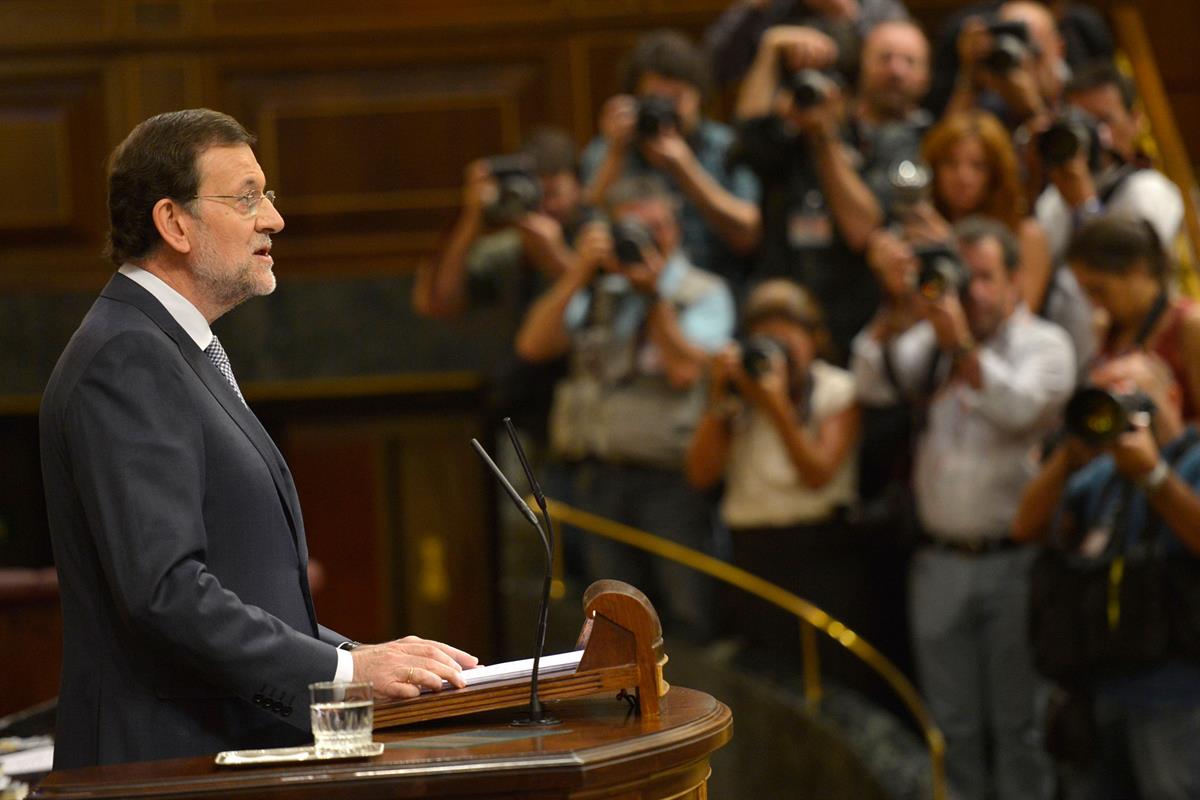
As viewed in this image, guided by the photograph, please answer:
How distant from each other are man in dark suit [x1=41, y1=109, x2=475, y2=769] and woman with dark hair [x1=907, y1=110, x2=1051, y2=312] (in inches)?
98.2

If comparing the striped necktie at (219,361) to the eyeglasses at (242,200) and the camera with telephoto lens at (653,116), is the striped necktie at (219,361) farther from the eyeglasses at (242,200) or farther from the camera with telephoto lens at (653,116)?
the camera with telephoto lens at (653,116)

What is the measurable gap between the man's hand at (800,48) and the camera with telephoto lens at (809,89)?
26 cm

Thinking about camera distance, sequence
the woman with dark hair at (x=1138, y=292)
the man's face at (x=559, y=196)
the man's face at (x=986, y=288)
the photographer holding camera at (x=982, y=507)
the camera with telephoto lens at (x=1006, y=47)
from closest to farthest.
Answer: the woman with dark hair at (x=1138, y=292), the photographer holding camera at (x=982, y=507), the man's face at (x=986, y=288), the camera with telephoto lens at (x=1006, y=47), the man's face at (x=559, y=196)

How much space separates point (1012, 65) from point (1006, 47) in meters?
0.06

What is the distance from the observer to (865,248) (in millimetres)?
4484

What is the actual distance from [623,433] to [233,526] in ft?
8.37

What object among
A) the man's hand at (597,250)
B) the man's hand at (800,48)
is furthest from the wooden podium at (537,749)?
the man's hand at (800,48)

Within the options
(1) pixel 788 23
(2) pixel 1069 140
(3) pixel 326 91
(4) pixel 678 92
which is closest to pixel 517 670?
(2) pixel 1069 140

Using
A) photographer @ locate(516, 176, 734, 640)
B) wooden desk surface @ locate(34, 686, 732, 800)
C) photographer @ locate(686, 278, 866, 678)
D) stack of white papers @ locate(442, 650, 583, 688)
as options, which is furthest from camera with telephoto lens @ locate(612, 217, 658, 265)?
wooden desk surface @ locate(34, 686, 732, 800)

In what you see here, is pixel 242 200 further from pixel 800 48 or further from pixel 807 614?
pixel 800 48

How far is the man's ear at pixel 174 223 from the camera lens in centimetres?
183

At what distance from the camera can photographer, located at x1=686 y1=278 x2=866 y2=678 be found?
4059 millimetres

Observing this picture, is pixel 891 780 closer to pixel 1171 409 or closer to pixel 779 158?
pixel 1171 409

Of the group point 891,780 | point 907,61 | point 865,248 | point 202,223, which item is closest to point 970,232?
point 865,248
